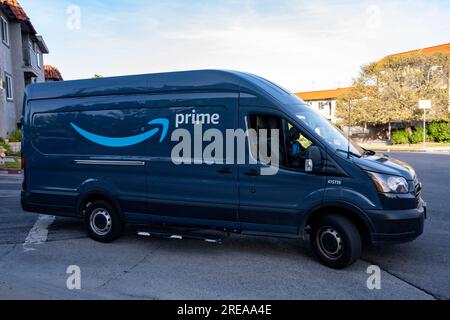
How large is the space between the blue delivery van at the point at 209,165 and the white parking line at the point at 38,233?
1.44 feet

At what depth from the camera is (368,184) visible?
5.12 m

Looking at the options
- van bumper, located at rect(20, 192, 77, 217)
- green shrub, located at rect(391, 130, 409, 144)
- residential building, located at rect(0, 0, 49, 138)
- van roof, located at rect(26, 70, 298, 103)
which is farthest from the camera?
green shrub, located at rect(391, 130, 409, 144)

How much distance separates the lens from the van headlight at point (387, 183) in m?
5.10

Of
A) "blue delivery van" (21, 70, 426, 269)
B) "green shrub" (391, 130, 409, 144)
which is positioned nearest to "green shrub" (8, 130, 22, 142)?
"blue delivery van" (21, 70, 426, 269)

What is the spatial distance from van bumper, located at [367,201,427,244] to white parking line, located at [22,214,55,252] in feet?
15.8

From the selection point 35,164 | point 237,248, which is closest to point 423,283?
point 237,248

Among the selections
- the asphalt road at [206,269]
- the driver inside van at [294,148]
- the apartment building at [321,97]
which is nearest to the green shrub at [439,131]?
the apartment building at [321,97]

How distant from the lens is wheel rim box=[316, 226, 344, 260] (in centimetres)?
529

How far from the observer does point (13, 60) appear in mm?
26156

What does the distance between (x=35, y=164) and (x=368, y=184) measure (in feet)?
17.4

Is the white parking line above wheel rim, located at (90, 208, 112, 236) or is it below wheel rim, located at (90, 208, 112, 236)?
below

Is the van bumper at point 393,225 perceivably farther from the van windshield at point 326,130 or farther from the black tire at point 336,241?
the van windshield at point 326,130

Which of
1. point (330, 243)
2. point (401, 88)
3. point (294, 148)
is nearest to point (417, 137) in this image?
point (401, 88)

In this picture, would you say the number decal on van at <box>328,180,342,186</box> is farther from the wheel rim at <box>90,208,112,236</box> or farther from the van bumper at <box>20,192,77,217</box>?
the van bumper at <box>20,192,77,217</box>
